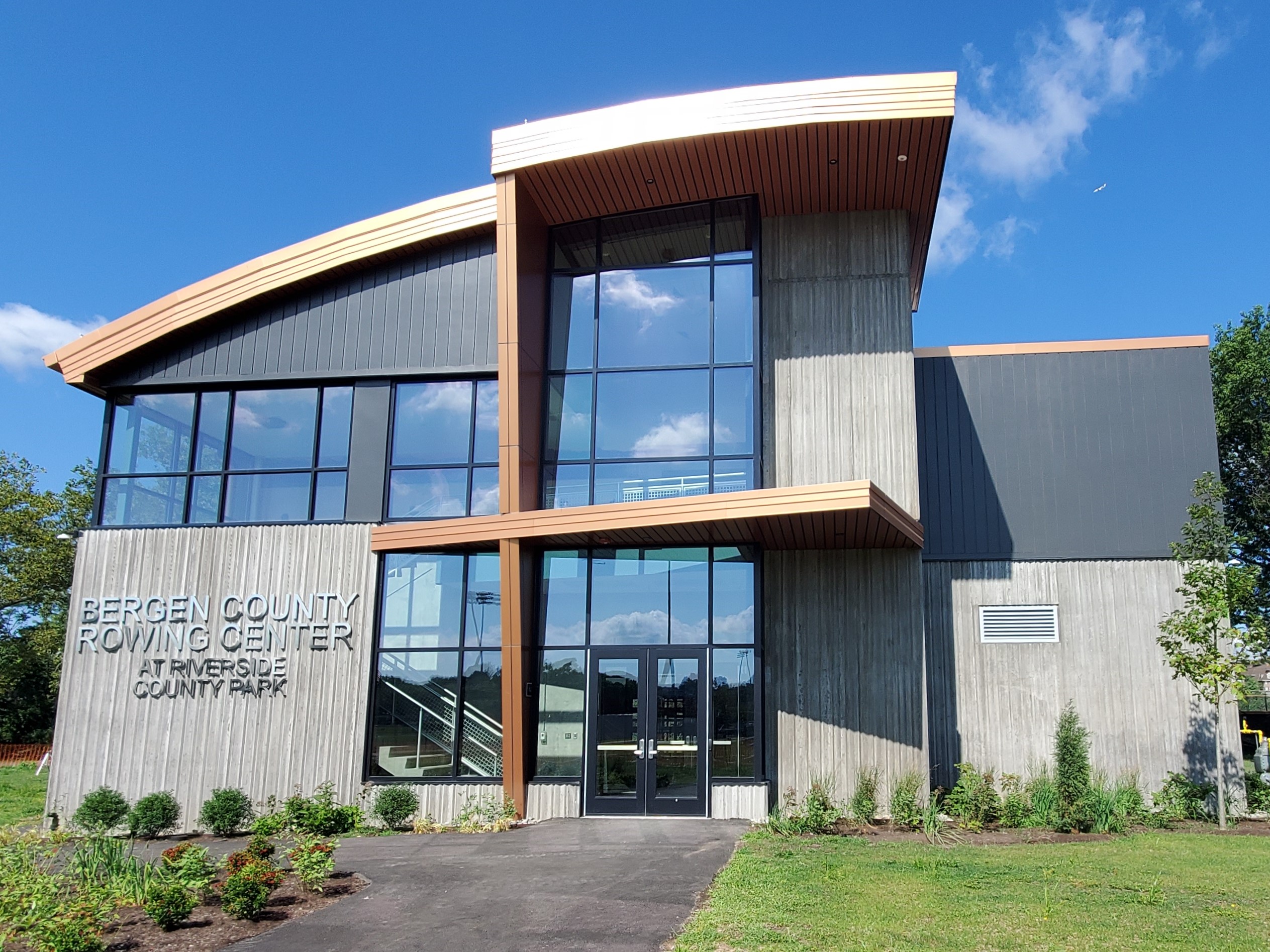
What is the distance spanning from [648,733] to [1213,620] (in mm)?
8298

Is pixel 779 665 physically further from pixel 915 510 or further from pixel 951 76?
pixel 951 76

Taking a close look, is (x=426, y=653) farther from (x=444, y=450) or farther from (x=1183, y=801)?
(x=1183, y=801)

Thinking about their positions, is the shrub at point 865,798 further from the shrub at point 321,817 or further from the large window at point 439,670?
the shrub at point 321,817

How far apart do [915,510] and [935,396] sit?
3.23 meters

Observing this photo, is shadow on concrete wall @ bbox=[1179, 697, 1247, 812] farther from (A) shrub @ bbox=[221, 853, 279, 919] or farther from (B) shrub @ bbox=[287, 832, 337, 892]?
(A) shrub @ bbox=[221, 853, 279, 919]

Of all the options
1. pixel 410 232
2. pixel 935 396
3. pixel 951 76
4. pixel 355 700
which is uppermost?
Result: pixel 951 76

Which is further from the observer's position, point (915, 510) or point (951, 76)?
point (915, 510)

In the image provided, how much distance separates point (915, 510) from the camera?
15031mm

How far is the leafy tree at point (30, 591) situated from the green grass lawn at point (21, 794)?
21.6 ft

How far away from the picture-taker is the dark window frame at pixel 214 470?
16344 mm

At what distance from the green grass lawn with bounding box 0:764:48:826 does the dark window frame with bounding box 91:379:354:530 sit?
5412 millimetres

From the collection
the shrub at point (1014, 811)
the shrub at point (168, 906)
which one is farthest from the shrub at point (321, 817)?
the shrub at point (1014, 811)

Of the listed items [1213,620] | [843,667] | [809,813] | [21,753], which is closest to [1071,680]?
[1213,620]

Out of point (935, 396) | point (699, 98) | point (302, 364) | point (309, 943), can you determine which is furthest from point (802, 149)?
point (309, 943)
